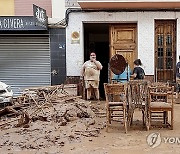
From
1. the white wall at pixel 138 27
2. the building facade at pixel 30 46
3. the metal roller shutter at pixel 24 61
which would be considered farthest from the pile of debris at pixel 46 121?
the metal roller shutter at pixel 24 61

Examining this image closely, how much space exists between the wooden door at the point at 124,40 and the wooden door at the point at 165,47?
86 centimetres

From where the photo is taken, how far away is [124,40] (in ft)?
43.7

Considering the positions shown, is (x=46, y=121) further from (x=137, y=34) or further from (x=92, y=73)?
(x=137, y=34)

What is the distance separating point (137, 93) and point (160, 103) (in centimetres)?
72

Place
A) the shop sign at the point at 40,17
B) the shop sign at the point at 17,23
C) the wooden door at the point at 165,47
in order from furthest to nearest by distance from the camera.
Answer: the shop sign at the point at 17,23
the wooden door at the point at 165,47
the shop sign at the point at 40,17

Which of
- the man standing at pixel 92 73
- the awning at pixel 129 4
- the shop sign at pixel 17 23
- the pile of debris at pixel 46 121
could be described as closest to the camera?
the pile of debris at pixel 46 121

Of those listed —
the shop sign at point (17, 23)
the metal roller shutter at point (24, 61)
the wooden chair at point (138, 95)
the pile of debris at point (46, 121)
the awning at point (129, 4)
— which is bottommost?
the pile of debris at point (46, 121)

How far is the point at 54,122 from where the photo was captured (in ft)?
27.1

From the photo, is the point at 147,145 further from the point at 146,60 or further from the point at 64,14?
the point at 64,14

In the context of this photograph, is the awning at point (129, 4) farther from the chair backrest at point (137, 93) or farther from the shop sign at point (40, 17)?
the chair backrest at point (137, 93)

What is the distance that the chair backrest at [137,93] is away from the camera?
25.7 ft

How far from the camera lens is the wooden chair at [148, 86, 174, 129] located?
7.84 metres

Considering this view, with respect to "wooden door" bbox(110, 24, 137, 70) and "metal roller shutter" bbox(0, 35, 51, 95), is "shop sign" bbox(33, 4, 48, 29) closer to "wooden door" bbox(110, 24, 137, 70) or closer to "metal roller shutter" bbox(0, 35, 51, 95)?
"metal roller shutter" bbox(0, 35, 51, 95)

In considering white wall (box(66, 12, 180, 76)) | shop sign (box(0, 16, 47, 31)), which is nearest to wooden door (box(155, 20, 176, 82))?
white wall (box(66, 12, 180, 76))
